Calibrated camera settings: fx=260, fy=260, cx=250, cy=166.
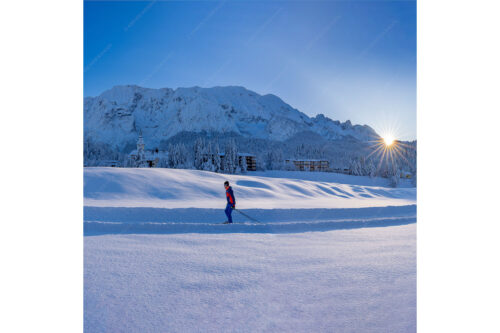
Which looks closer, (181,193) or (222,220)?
(222,220)

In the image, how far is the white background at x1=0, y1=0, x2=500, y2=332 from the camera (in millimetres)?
2289

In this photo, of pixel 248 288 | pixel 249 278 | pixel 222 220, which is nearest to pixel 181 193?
pixel 222 220

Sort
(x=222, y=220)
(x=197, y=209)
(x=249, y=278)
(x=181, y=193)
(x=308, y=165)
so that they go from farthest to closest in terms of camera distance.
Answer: (x=308, y=165) < (x=181, y=193) < (x=197, y=209) < (x=222, y=220) < (x=249, y=278)

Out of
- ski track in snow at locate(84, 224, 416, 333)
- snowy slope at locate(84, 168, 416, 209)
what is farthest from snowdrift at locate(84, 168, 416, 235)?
ski track in snow at locate(84, 224, 416, 333)

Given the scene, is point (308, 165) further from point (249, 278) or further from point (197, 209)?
point (249, 278)
